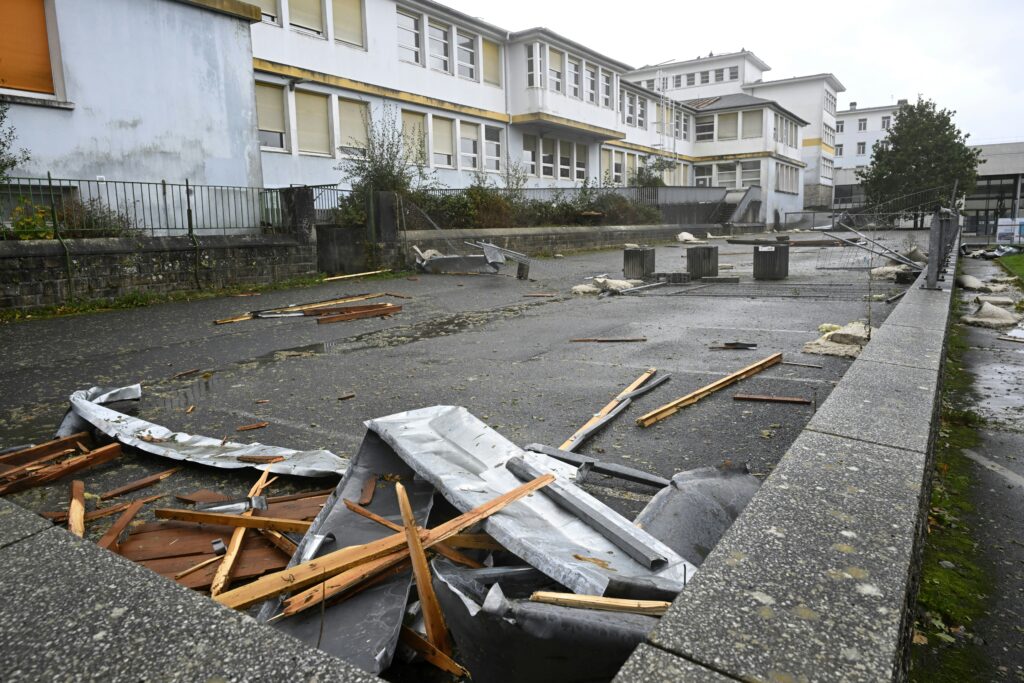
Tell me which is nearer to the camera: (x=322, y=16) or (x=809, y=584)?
(x=809, y=584)

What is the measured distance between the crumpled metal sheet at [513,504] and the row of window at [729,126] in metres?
56.1

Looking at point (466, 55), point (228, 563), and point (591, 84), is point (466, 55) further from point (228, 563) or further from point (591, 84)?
point (228, 563)

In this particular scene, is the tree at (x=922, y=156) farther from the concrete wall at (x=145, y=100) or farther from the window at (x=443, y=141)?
the concrete wall at (x=145, y=100)

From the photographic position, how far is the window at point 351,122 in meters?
24.2

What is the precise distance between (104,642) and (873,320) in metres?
9.60

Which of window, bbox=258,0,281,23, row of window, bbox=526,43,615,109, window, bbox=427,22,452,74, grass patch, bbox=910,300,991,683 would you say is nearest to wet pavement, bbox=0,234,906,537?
grass patch, bbox=910,300,991,683

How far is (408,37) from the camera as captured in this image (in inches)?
1054

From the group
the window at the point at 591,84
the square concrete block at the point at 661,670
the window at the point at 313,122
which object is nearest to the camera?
the square concrete block at the point at 661,670

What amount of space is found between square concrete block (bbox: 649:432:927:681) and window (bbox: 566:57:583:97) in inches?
1361

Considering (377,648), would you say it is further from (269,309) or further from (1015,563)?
(269,309)

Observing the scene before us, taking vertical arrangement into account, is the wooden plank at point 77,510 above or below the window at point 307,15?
below

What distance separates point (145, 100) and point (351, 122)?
9960mm

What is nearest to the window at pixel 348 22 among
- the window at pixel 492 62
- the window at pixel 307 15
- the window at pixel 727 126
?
the window at pixel 307 15

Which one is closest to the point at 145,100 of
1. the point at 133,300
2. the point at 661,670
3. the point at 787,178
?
the point at 133,300
